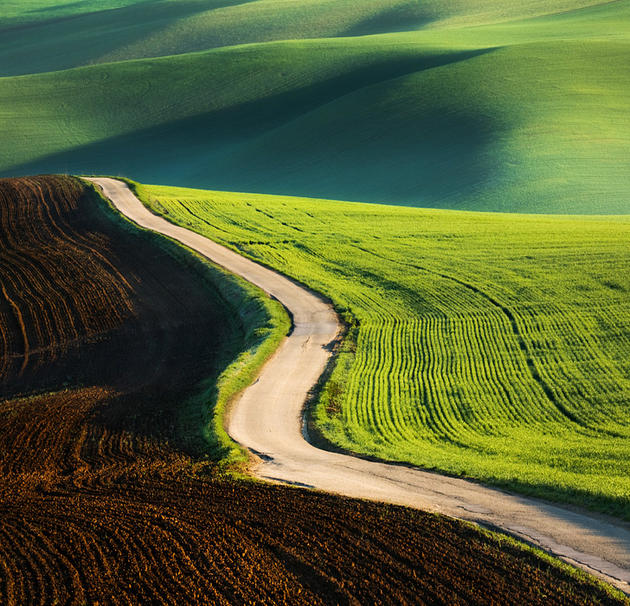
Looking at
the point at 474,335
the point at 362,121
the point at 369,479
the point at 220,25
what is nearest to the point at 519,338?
the point at 474,335

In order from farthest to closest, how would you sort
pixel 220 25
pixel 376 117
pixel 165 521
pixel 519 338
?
pixel 220 25, pixel 376 117, pixel 519 338, pixel 165 521

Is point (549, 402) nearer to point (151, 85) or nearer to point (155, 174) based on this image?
point (155, 174)

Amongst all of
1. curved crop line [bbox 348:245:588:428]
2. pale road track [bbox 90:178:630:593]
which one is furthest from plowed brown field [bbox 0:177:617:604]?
curved crop line [bbox 348:245:588:428]

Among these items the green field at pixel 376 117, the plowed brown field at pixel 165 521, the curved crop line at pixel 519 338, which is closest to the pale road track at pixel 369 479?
the plowed brown field at pixel 165 521

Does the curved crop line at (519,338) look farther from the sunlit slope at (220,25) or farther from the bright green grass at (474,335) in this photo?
the sunlit slope at (220,25)

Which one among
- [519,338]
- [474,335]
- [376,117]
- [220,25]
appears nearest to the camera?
[519,338]

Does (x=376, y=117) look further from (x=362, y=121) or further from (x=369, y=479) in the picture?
(x=369, y=479)
